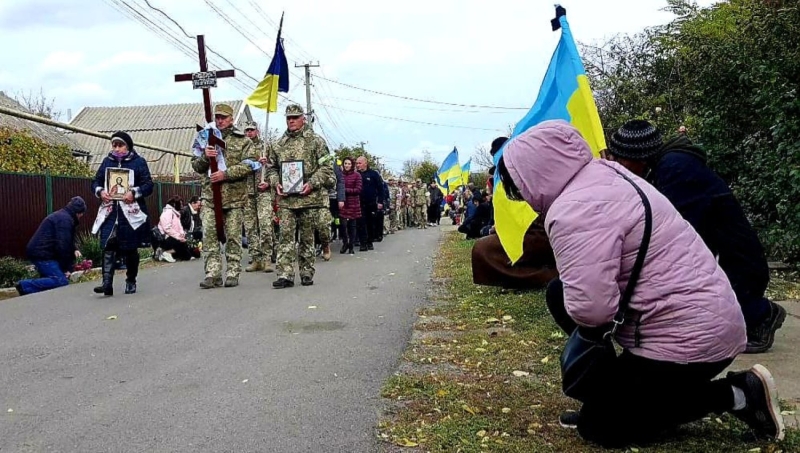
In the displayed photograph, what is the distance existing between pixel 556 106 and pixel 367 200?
1130cm

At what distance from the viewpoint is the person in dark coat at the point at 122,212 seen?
950 centimetres

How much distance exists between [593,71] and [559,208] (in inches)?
832

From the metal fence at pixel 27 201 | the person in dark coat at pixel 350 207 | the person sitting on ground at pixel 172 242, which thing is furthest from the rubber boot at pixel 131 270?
the person in dark coat at pixel 350 207

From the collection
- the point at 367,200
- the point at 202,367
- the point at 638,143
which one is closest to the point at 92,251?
the point at 367,200

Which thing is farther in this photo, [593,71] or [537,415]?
[593,71]

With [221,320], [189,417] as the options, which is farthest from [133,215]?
[189,417]

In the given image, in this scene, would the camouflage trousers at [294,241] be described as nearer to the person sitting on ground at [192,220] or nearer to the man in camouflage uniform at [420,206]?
the person sitting on ground at [192,220]

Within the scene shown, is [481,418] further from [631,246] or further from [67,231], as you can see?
[67,231]

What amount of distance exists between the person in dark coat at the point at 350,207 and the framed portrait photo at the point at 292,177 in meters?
6.04

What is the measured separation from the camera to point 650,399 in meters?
3.61

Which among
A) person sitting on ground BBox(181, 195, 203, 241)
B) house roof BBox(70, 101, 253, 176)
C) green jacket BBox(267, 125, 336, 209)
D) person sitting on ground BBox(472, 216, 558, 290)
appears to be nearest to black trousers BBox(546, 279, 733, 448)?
person sitting on ground BBox(472, 216, 558, 290)

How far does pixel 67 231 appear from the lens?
40.1 feet

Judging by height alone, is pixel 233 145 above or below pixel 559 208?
above

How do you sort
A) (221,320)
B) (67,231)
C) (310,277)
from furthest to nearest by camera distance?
1. (67,231)
2. (310,277)
3. (221,320)
